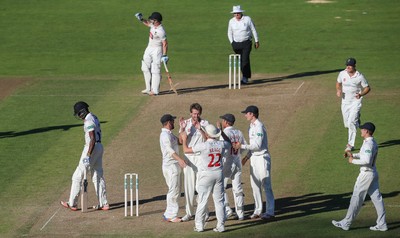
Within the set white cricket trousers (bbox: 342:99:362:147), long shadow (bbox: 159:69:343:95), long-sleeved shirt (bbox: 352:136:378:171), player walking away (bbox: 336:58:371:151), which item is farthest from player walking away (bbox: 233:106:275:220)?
long shadow (bbox: 159:69:343:95)

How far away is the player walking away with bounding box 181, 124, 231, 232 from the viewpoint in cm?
2127

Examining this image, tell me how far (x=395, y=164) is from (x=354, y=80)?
231 cm

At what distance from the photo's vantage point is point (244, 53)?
3341 cm

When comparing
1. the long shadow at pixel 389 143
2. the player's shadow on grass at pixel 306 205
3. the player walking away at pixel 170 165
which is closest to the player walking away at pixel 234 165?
the player's shadow on grass at pixel 306 205

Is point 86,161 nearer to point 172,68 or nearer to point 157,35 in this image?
point 157,35

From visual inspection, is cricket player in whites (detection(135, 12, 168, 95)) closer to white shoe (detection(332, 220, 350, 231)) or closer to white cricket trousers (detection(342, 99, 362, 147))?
white cricket trousers (detection(342, 99, 362, 147))

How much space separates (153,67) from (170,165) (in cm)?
992

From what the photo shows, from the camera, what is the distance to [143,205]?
23.5m

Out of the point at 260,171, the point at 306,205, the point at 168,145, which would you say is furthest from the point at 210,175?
the point at 306,205

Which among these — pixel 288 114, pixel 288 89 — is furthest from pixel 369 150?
pixel 288 89

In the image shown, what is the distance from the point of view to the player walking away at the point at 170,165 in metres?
22.3

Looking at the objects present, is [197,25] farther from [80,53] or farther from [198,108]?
[198,108]

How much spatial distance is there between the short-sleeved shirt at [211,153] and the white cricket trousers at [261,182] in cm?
131

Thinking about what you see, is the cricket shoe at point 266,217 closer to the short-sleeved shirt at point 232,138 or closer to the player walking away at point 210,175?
the player walking away at point 210,175
